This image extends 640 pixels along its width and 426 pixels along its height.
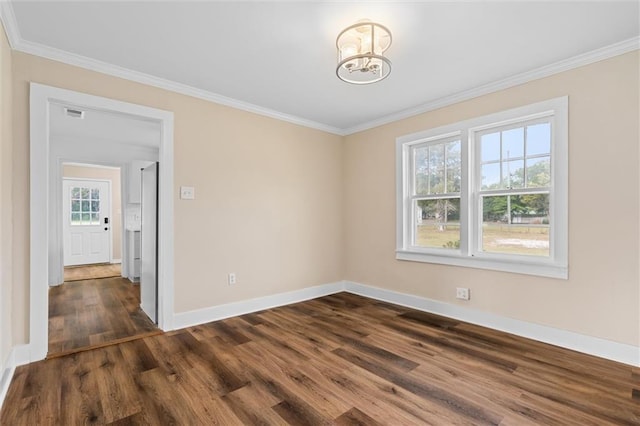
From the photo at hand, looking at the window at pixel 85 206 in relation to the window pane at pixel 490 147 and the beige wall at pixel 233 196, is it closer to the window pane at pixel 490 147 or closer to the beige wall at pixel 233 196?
the beige wall at pixel 233 196

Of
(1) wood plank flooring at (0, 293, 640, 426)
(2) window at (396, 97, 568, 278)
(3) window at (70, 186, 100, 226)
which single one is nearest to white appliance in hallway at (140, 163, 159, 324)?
(1) wood plank flooring at (0, 293, 640, 426)

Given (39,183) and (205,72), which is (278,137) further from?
(39,183)

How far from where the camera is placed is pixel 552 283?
111 inches

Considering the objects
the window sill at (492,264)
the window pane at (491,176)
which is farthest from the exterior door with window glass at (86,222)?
the window pane at (491,176)

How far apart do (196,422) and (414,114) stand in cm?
381

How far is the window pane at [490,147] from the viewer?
10.8 ft

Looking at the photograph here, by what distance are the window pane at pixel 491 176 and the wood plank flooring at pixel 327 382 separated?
5.05 ft

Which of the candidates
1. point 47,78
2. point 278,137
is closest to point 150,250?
point 47,78

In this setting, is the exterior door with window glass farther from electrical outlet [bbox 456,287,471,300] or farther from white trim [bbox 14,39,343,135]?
electrical outlet [bbox 456,287,471,300]

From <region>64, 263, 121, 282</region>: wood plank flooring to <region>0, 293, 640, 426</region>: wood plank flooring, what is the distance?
4133 millimetres

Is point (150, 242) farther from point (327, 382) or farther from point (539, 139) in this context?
point (539, 139)

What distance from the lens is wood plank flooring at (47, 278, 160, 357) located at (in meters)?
2.93

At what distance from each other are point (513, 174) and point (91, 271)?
26.0 ft

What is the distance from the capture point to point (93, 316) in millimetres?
3654
